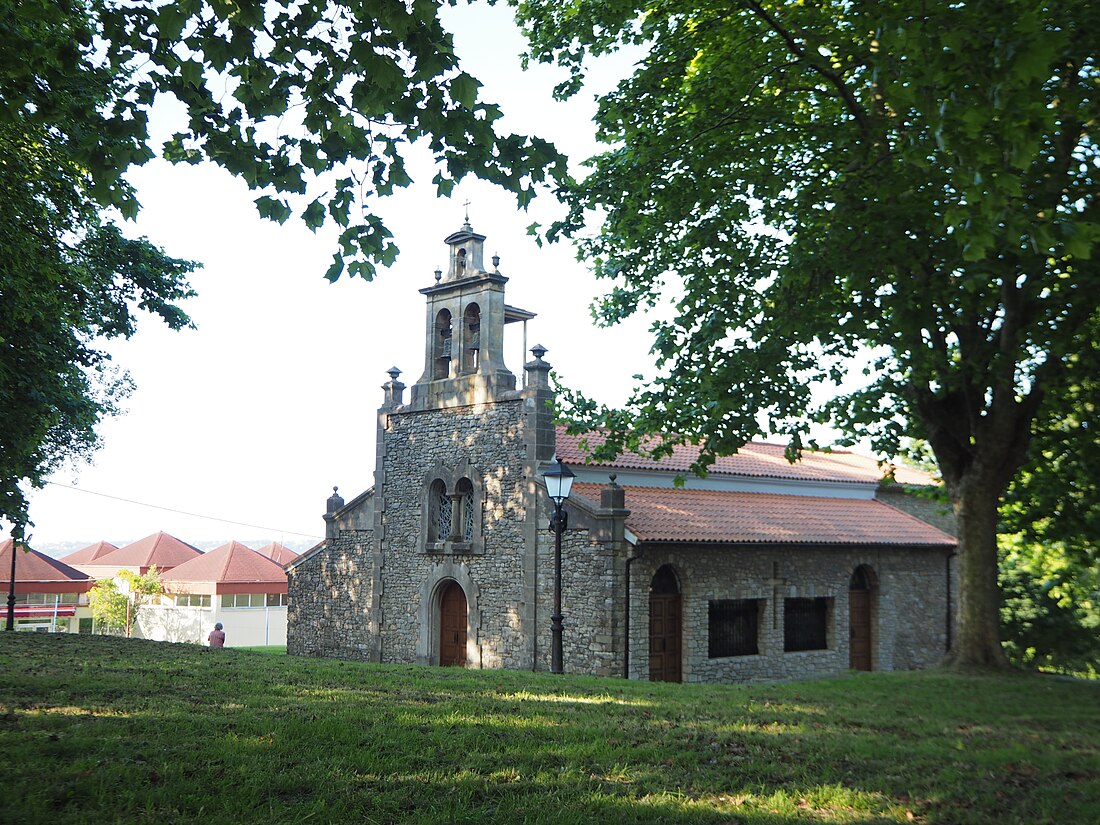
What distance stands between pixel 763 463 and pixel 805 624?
17.3 ft

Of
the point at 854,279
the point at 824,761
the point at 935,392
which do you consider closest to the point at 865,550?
the point at 935,392

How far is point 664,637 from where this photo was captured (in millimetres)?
19375

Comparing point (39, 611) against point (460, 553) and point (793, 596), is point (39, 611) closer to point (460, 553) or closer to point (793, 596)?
point (460, 553)

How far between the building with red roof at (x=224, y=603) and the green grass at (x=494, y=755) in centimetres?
3568

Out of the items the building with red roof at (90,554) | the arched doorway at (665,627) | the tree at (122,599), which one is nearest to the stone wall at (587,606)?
the arched doorway at (665,627)

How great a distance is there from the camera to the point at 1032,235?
6051 mm

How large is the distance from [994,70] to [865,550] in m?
20.1

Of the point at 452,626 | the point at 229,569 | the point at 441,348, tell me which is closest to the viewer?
the point at 452,626

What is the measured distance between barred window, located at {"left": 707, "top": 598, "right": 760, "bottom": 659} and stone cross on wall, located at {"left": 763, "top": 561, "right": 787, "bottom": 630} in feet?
1.37

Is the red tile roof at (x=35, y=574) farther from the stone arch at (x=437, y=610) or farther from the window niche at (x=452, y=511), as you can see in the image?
the window niche at (x=452, y=511)

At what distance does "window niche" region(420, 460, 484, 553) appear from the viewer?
71.1 feet

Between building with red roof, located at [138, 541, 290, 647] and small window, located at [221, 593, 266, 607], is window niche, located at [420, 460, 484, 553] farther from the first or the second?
small window, located at [221, 593, 266, 607]

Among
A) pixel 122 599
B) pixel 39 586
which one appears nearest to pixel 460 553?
pixel 39 586

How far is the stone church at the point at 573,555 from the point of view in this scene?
63.0 ft
